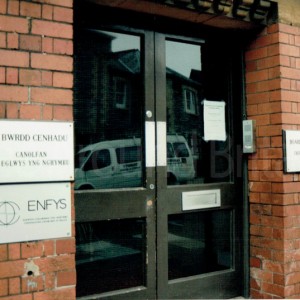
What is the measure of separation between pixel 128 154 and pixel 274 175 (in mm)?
1240

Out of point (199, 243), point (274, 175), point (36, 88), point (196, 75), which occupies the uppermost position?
point (196, 75)

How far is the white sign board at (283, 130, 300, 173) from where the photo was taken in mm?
3334

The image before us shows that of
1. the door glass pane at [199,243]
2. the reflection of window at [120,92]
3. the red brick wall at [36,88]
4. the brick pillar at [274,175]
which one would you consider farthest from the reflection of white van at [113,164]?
the brick pillar at [274,175]

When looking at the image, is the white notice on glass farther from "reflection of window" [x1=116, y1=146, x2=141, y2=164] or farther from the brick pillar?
"reflection of window" [x1=116, y1=146, x2=141, y2=164]

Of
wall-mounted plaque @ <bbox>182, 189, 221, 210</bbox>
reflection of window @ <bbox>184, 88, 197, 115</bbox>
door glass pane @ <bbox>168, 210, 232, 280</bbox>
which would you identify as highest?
reflection of window @ <bbox>184, 88, 197, 115</bbox>

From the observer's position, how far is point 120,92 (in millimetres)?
3109

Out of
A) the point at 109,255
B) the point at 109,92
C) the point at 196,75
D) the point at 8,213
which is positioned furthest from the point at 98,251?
the point at 196,75

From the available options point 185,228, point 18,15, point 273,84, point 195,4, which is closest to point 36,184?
point 18,15

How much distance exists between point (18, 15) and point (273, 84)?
81.9 inches

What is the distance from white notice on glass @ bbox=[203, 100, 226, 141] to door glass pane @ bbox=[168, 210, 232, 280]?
66 centimetres

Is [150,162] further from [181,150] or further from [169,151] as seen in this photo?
[181,150]

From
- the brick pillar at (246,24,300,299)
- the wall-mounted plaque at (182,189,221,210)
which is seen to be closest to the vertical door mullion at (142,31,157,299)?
the wall-mounted plaque at (182,189,221,210)

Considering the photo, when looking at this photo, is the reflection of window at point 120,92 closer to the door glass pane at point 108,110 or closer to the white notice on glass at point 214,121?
the door glass pane at point 108,110

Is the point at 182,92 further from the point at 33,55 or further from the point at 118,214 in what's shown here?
the point at 33,55
